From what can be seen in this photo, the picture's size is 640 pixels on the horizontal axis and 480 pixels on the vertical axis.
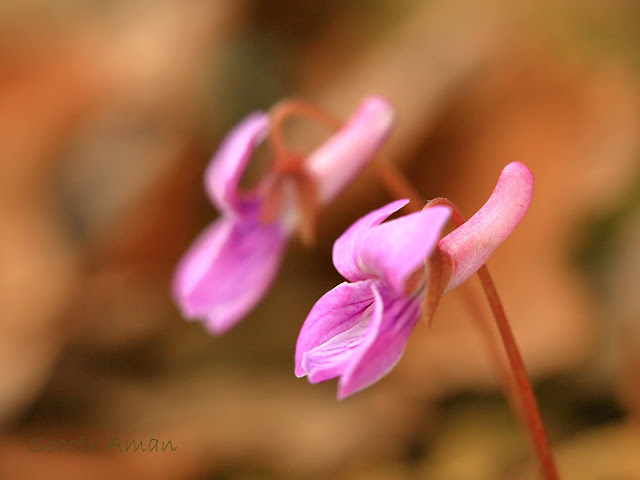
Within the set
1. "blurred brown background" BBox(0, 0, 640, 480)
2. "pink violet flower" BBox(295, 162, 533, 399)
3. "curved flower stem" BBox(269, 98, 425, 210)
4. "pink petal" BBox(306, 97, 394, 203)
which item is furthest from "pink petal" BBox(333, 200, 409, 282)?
"blurred brown background" BBox(0, 0, 640, 480)

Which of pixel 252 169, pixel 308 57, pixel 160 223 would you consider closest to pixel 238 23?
pixel 308 57

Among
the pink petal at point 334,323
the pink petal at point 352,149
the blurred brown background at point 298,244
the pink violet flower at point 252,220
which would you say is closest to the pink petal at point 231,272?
the pink violet flower at point 252,220

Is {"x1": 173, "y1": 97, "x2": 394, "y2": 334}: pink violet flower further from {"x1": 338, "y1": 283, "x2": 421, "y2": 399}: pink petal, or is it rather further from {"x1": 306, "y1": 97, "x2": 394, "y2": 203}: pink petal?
{"x1": 338, "y1": 283, "x2": 421, "y2": 399}: pink petal

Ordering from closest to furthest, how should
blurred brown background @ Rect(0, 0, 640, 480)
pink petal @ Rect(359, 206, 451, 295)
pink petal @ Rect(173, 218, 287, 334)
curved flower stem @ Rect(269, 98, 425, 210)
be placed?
pink petal @ Rect(359, 206, 451, 295) < curved flower stem @ Rect(269, 98, 425, 210) < pink petal @ Rect(173, 218, 287, 334) < blurred brown background @ Rect(0, 0, 640, 480)

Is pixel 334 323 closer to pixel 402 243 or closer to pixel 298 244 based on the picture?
pixel 402 243

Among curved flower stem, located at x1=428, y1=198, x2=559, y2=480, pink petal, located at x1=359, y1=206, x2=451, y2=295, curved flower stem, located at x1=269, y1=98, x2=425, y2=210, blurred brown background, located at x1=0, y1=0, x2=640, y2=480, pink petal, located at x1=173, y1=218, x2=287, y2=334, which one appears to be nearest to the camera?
pink petal, located at x1=359, y1=206, x2=451, y2=295

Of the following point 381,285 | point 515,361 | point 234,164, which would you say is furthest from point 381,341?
point 234,164

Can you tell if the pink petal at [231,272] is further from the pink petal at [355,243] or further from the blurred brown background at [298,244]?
the blurred brown background at [298,244]
